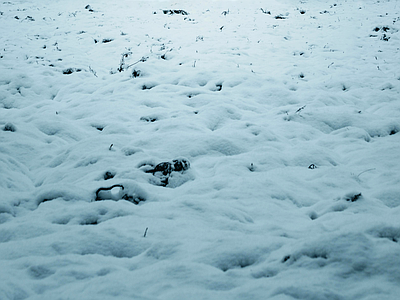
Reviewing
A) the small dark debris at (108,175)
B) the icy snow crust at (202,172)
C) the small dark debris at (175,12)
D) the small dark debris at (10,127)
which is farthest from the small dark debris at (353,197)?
the small dark debris at (175,12)

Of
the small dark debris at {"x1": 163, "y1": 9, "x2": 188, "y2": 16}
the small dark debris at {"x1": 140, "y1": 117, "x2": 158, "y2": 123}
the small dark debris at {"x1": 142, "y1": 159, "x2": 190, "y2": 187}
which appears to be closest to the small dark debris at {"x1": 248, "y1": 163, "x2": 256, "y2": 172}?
the small dark debris at {"x1": 142, "y1": 159, "x2": 190, "y2": 187}

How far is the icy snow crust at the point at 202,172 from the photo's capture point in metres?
1.86

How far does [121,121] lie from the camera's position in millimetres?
4434

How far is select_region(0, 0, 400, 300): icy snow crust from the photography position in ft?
6.09

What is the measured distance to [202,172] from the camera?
10.7 feet

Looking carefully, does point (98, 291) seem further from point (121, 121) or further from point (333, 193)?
point (121, 121)

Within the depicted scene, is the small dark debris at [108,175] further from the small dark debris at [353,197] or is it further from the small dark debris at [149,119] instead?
the small dark debris at [353,197]

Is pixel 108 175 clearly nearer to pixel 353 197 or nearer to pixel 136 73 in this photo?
pixel 353 197

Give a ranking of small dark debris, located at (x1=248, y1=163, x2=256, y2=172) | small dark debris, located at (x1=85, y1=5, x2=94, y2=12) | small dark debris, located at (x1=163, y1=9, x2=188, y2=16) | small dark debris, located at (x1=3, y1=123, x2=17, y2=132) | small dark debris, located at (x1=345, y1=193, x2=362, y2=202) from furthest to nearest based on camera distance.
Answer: small dark debris, located at (x1=85, y1=5, x2=94, y2=12) → small dark debris, located at (x1=163, y1=9, x2=188, y2=16) → small dark debris, located at (x1=3, y1=123, x2=17, y2=132) → small dark debris, located at (x1=248, y1=163, x2=256, y2=172) → small dark debris, located at (x1=345, y1=193, x2=362, y2=202)

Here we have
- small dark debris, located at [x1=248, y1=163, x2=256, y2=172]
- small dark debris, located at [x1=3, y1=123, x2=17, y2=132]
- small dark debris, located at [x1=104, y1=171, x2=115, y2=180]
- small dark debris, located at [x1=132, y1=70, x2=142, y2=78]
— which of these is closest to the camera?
small dark debris, located at [x1=104, y1=171, x2=115, y2=180]

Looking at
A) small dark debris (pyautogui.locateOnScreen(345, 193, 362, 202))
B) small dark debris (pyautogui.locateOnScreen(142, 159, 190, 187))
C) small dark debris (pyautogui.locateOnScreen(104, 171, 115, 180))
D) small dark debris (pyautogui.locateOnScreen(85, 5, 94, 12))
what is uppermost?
small dark debris (pyautogui.locateOnScreen(85, 5, 94, 12))

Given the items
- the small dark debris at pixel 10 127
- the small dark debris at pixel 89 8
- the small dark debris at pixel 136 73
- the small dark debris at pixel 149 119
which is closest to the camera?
the small dark debris at pixel 10 127

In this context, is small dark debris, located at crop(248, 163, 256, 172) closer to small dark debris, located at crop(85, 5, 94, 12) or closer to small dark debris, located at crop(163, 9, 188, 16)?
small dark debris, located at crop(163, 9, 188, 16)

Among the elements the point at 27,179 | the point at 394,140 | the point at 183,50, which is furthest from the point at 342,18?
the point at 27,179
